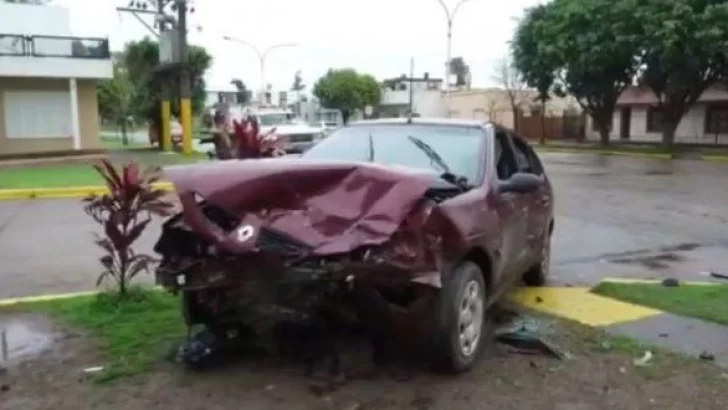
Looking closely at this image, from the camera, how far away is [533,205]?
683 centimetres

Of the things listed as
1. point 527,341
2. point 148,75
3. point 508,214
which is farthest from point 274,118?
point 527,341

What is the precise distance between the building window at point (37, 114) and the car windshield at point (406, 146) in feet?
82.9

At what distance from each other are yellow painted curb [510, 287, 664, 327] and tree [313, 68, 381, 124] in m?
69.4

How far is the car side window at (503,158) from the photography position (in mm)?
6223

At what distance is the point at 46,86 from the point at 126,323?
84.3 feet

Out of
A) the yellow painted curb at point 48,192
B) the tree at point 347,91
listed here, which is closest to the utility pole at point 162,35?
the yellow painted curb at point 48,192

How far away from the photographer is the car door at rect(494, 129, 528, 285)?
579cm

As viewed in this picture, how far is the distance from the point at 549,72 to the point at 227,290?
124ft

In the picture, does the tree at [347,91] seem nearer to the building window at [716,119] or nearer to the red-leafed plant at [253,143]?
the building window at [716,119]

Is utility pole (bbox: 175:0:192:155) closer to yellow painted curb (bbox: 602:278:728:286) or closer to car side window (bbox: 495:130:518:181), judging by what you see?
yellow painted curb (bbox: 602:278:728:286)

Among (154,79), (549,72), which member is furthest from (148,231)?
(549,72)

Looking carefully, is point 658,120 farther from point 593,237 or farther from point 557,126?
point 593,237

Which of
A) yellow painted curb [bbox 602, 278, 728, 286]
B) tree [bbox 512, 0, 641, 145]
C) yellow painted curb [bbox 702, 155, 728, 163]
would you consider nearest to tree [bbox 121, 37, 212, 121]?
tree [bbox 512, 0, 641, 145]

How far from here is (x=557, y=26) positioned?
122 ft
